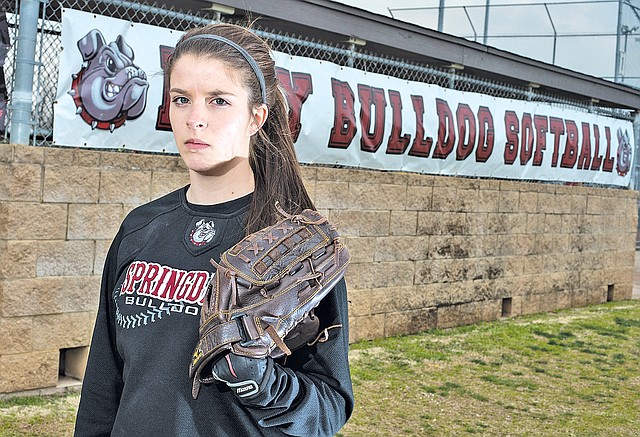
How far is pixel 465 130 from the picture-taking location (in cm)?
970

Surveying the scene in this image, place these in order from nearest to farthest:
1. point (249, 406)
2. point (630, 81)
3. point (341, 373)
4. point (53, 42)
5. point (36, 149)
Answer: point (249, 406) < point (341, 373) < point (36, 149) < point (53, 42) < point (630, 81)

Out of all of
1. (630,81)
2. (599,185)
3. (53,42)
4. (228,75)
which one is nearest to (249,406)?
(228,75)

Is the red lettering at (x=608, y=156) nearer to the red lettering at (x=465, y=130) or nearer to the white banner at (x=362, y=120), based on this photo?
the white banner at (x=362, y=120)

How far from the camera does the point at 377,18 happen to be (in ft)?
27.9

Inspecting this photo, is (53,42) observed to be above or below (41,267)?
above

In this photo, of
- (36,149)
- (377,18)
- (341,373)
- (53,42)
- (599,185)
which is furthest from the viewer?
(599,185)

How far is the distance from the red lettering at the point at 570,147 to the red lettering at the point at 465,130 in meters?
2.28

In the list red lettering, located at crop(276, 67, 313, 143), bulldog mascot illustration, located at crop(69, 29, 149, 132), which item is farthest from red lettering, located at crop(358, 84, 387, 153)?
bulldog mascot illustration, located at crop(69, 29, 149, 132)

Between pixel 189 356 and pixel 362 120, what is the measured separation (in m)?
6.45

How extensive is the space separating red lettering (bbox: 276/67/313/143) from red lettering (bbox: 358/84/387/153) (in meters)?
0.75

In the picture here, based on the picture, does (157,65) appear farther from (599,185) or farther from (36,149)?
(599,185)

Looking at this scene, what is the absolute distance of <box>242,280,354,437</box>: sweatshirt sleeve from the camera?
1928 mm

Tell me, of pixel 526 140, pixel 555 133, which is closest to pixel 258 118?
pixel 526 140

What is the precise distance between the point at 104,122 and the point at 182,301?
4.42m
